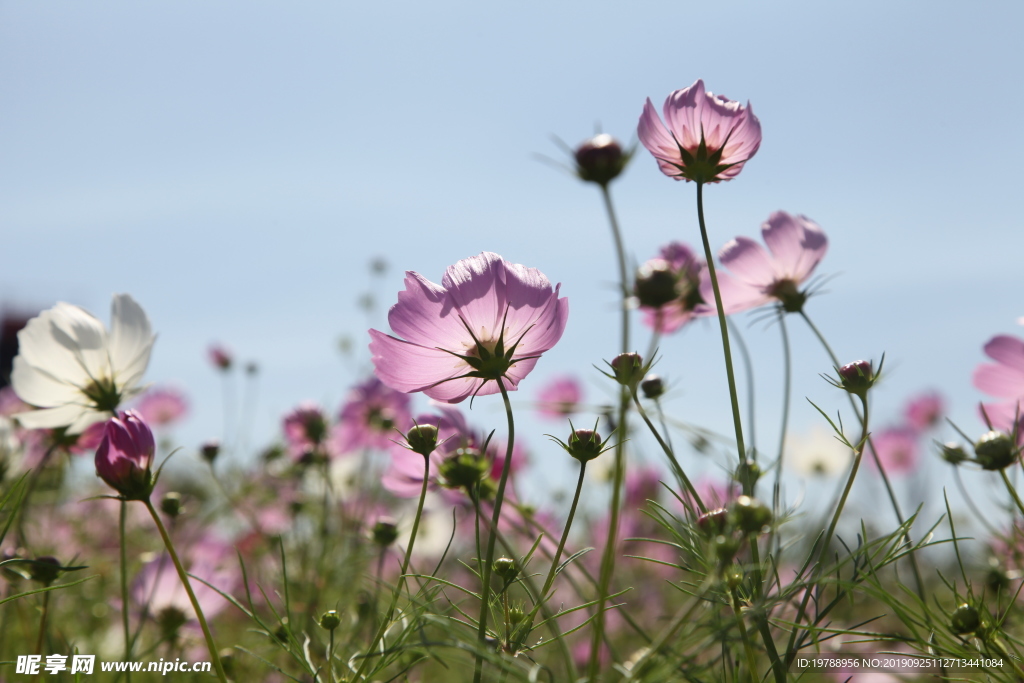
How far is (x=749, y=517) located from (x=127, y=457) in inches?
20.2

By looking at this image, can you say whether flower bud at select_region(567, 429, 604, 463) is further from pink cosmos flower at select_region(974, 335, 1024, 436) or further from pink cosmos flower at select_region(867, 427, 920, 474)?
pink cosmos flower at select_region(867, 427, 920, 474)

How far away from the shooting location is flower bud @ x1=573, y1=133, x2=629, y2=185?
0.58 metres

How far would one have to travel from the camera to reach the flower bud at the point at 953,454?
29.6 inches

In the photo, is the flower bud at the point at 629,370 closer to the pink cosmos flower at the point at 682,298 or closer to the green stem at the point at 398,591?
the green stem at the point at 398,591

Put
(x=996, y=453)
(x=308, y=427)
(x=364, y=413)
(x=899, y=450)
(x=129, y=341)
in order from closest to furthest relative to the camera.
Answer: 1. (x=996, y=453)
2. (x=129, y=341)
3. (x=308, y=427)
4. (x=364, y=413)
5. (x=899, y=450)

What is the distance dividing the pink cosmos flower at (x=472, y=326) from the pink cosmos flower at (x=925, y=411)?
8.85 ft

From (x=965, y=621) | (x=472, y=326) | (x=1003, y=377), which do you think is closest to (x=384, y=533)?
(x=472, y=326)

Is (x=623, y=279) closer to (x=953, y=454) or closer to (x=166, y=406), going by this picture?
(x=953, y=454)

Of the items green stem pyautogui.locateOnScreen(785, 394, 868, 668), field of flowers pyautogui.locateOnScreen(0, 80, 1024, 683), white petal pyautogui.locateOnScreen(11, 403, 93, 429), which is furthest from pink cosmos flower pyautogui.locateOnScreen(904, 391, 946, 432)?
white petal pyautogui.locateOnScreen(11, 403, 93, 429)

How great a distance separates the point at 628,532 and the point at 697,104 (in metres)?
1.62

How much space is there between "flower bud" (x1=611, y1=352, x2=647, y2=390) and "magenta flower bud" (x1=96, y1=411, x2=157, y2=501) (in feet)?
1.34

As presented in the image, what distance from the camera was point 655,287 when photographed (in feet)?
1.63

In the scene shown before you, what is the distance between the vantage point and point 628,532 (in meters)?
2.10

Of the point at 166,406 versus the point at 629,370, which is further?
the point at 166,406
